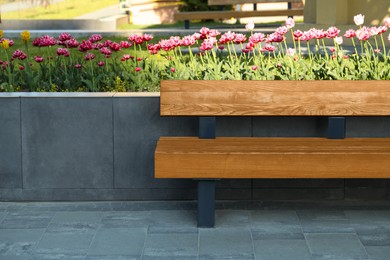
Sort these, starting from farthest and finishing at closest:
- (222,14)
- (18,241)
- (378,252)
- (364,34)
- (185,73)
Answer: (222,14) → (185,73) → (364,34) → (18,241) → (378,252)

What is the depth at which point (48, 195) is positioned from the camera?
695 cm

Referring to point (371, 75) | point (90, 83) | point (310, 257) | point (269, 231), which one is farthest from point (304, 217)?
point (90, 83)

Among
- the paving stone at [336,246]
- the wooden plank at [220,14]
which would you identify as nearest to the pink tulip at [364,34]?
the paving stone at [336,246]

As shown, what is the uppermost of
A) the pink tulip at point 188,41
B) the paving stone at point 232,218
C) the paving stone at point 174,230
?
the pink tulip at point 188,41

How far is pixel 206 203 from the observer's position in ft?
20.8

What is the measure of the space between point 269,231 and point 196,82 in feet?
3.62

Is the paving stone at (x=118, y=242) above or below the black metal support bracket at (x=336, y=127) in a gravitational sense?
below

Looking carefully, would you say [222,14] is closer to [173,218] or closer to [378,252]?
[173,218]

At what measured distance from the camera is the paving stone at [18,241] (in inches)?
231

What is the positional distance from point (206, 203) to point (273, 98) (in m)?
0.83

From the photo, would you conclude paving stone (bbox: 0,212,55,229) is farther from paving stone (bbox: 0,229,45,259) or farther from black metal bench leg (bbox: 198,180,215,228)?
black metal bench leg (bbox: 198,180,215,228)

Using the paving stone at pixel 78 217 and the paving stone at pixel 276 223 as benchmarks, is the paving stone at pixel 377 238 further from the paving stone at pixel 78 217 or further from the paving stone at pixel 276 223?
the paving stone at pixel 78 217

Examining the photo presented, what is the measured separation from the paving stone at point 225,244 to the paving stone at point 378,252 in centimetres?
68

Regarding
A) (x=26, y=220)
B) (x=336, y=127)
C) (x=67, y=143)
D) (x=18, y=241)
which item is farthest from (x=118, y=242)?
(x=336, y=127)
